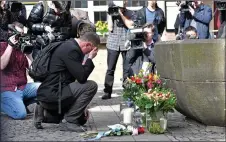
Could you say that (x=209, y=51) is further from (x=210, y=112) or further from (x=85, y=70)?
(x=85, y=70)

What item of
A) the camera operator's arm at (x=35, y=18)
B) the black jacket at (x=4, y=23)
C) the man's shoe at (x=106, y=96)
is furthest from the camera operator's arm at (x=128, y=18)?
the black jacket at (x=4, y=23)

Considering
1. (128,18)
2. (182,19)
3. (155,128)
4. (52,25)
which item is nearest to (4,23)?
(52,25)

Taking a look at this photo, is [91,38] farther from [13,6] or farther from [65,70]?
[13,6]

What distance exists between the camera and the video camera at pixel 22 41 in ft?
25.8

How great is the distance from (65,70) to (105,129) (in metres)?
0.88

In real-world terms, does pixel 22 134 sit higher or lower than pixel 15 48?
lower

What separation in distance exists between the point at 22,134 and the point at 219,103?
2.35 metres

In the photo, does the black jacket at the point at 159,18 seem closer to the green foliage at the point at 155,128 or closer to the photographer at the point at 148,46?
the photographer at the point at 148,46

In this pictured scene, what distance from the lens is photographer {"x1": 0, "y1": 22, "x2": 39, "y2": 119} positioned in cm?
792

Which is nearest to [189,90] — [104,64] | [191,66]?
[191,66]

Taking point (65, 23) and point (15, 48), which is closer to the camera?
point (15, 48)

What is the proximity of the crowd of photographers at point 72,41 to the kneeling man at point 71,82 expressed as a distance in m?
0.01

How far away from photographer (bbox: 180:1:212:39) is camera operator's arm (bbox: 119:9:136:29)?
871 millimetres

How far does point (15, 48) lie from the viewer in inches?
316
